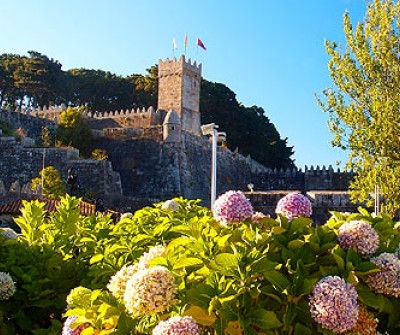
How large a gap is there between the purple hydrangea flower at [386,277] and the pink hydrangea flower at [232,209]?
86 cm

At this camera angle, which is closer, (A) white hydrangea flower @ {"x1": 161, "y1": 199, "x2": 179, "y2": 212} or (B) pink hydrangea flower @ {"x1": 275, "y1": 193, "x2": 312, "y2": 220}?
(B) pink hydrangea flower @ {"x1": 275, "y1": 193, "x2": 312, "y2": 220}

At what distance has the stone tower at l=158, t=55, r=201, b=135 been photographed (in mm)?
45438

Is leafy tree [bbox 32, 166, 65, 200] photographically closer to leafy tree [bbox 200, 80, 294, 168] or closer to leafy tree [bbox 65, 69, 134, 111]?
leafy tree [bbox 200, 80, 294, 168]

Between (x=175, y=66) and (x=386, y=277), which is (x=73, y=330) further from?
(x=175, y=66)

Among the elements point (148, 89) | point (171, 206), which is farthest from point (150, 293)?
point (148, 89)

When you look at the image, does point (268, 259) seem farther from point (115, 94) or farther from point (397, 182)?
point (115, 94)

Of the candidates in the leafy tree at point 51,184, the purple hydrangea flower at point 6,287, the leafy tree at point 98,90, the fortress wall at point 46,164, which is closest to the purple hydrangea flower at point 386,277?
the purple hydrangea flower at point 6,287

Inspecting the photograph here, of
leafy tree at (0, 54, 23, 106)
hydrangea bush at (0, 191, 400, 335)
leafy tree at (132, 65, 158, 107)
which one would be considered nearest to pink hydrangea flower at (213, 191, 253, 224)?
hydrangea bush at (0, 191, 400, 335)

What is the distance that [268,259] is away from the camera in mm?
3471

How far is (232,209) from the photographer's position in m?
3.87

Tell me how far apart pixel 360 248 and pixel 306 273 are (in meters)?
0.47

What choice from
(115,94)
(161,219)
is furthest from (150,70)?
(161,219)

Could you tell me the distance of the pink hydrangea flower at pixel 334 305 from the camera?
3.11 meters

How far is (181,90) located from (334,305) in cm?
4292
